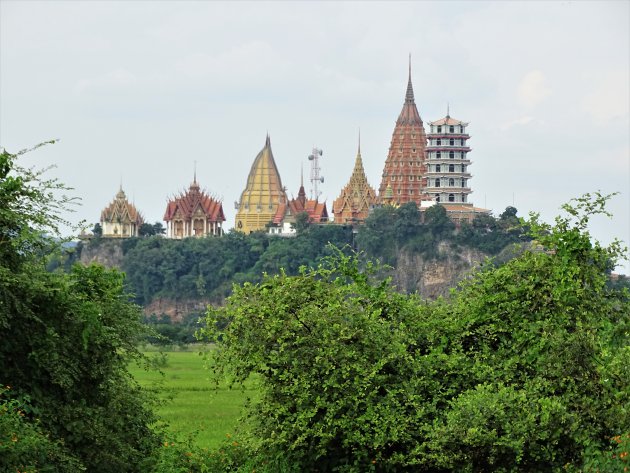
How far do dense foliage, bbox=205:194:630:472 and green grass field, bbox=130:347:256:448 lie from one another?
201cm

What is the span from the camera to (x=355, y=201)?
133625mm

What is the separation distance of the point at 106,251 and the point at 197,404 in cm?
9728

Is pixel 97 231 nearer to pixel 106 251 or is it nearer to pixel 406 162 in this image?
pixel 106 251

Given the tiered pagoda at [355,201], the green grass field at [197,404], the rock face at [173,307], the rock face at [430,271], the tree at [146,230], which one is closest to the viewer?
the green grass field at [197,404]

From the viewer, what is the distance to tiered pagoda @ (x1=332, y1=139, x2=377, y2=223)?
434 ft

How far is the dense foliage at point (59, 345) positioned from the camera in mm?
16719

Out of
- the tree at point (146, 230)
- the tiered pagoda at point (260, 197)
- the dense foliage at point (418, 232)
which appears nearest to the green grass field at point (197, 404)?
the dense foliage at point (418, 232)

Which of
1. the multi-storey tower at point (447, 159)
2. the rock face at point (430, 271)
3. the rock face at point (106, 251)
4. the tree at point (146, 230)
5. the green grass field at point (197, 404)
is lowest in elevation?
the green grass field at point (197, 404)

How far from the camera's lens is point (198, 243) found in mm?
131750

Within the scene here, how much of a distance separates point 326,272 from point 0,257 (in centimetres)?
422

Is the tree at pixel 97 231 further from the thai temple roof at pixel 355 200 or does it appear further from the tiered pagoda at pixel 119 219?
the thai temple roof at pixel 355 200

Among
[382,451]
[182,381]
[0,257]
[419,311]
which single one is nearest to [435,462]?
[382,451]

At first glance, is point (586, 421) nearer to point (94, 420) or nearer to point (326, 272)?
point (326, 272)

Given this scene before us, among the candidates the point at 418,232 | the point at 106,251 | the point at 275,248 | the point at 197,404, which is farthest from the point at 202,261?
the point at 197,404
